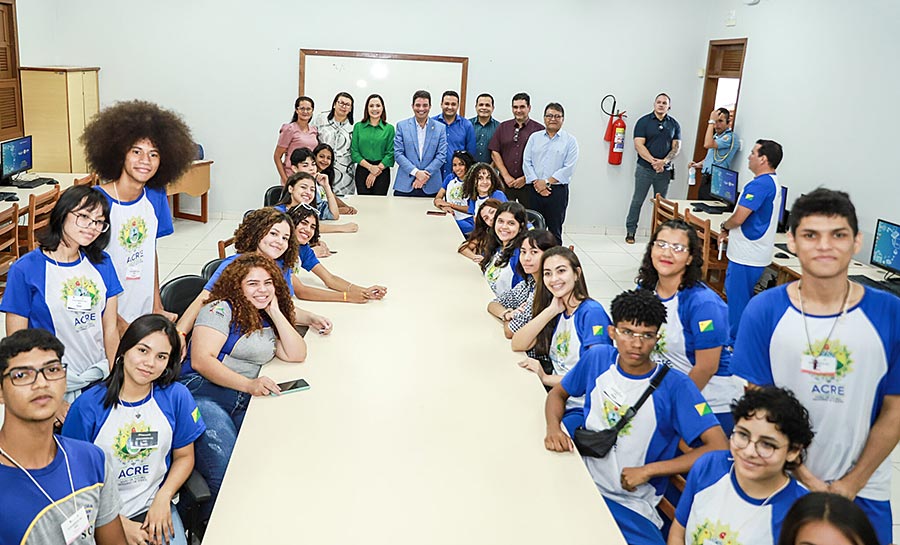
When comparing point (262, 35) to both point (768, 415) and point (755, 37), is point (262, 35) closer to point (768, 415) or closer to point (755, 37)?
point (755, 37)

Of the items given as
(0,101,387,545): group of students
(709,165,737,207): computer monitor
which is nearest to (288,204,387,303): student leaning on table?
(0,101,387,545): group of students

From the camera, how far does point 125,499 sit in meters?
2.49

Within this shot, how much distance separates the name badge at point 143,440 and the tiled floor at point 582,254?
4.59m

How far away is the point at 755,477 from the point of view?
2.11 m

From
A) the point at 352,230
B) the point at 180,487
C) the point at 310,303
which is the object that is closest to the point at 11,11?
the point at 352,230

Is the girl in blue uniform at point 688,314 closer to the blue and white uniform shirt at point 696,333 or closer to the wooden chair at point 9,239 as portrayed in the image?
the blue and white uniform shirt at point 696,333

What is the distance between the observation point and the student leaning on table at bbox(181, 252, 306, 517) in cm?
307

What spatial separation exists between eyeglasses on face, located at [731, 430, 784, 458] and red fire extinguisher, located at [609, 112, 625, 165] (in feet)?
24.7

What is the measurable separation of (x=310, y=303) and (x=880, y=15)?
481cm

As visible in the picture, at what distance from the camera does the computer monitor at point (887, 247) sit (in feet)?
17.1

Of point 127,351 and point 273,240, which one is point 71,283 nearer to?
point 127,351

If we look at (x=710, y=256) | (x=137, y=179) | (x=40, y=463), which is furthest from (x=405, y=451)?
(x=710, y=256)

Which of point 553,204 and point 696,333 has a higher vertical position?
point 696,333

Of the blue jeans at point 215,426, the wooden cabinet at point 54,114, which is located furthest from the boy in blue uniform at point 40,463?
the wooden cabinet at point 54,114
